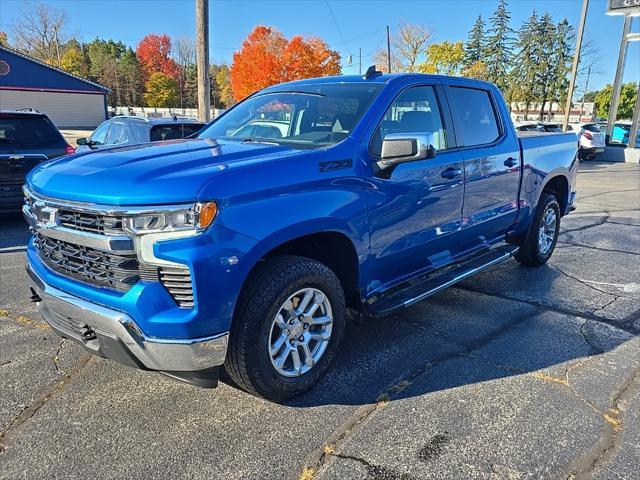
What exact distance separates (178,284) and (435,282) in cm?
223

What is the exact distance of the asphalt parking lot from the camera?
2.54 m

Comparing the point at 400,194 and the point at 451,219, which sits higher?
the point at 400,194

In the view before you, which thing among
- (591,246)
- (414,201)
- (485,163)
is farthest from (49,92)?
(414,201)

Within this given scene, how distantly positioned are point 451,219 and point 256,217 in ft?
6.79

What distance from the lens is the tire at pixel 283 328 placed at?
2764 millimetres

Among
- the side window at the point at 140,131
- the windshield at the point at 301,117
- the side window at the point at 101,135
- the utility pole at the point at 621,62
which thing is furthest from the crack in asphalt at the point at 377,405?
the utility pole at the point at 621,62

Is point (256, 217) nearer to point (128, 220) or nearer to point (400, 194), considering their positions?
point (128, 220)

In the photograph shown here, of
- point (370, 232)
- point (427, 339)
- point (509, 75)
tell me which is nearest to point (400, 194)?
point (370, 232)

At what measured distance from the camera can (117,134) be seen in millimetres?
8805

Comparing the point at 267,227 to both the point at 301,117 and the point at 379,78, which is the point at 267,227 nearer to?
the point at 301,117

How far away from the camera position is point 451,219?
13.7ft

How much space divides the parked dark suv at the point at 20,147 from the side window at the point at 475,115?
20.4 feet

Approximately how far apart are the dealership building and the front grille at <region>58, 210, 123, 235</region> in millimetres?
35620

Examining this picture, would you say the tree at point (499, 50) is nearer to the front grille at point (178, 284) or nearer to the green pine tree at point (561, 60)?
the green pine tree at point (561, 60)
